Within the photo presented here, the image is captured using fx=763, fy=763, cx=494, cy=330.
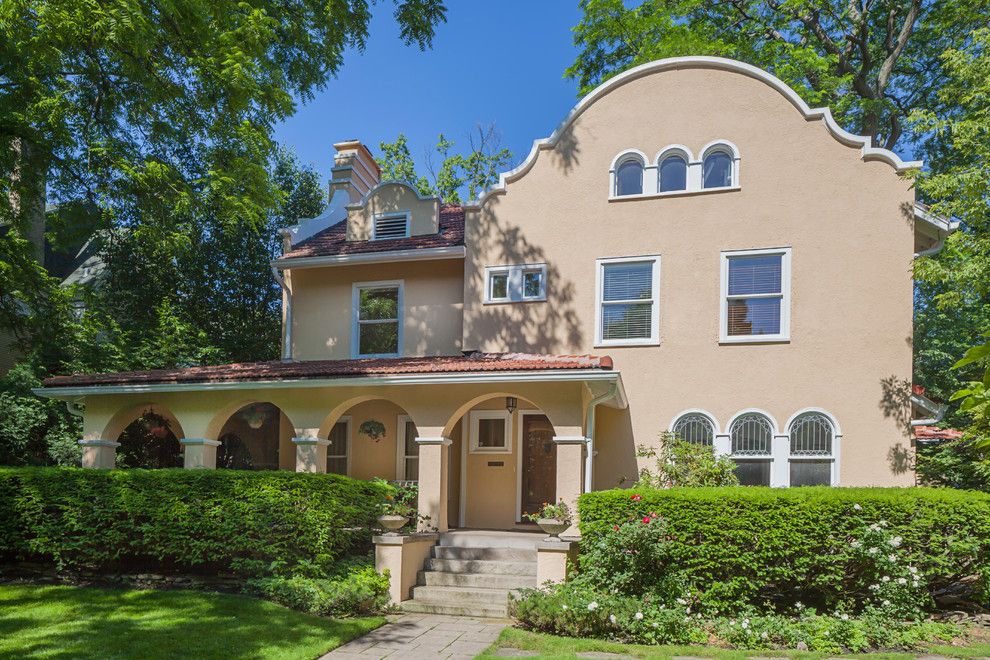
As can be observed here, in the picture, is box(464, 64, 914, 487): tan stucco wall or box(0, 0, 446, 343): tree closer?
box(0, 0, 446, 343): tree

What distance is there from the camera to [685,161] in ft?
46.1

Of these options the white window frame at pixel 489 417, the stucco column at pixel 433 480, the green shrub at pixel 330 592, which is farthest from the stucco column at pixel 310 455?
the white window frame at pixel 489 417

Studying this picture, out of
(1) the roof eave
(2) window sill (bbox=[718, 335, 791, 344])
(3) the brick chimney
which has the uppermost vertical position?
(3) the brick chimney

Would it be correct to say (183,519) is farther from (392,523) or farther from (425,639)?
(425,639)

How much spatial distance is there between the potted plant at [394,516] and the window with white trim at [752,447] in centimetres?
554

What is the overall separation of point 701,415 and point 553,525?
12.8 feet

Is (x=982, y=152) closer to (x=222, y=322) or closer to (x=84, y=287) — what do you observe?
(x=84, y=287)

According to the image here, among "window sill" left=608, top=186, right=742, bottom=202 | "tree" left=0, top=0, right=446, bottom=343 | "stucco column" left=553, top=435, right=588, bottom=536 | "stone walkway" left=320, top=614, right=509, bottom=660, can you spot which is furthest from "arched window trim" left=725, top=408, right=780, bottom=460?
"tree" left=0, top=0, right=446, bottom=343

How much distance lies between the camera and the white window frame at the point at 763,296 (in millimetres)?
13016

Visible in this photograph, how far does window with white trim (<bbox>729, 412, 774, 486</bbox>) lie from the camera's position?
12.8 meters

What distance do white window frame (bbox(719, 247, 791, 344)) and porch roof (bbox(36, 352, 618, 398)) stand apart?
2406 millimetres

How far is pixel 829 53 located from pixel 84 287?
19772 millimetres

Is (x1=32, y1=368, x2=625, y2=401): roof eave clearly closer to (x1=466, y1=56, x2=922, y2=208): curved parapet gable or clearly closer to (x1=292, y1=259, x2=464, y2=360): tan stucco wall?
(x1=292, y1=259, x2=464, y2=360): tan stucco wall

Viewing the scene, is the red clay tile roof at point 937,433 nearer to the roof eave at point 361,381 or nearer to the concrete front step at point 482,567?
the roof eave at point 361,381
